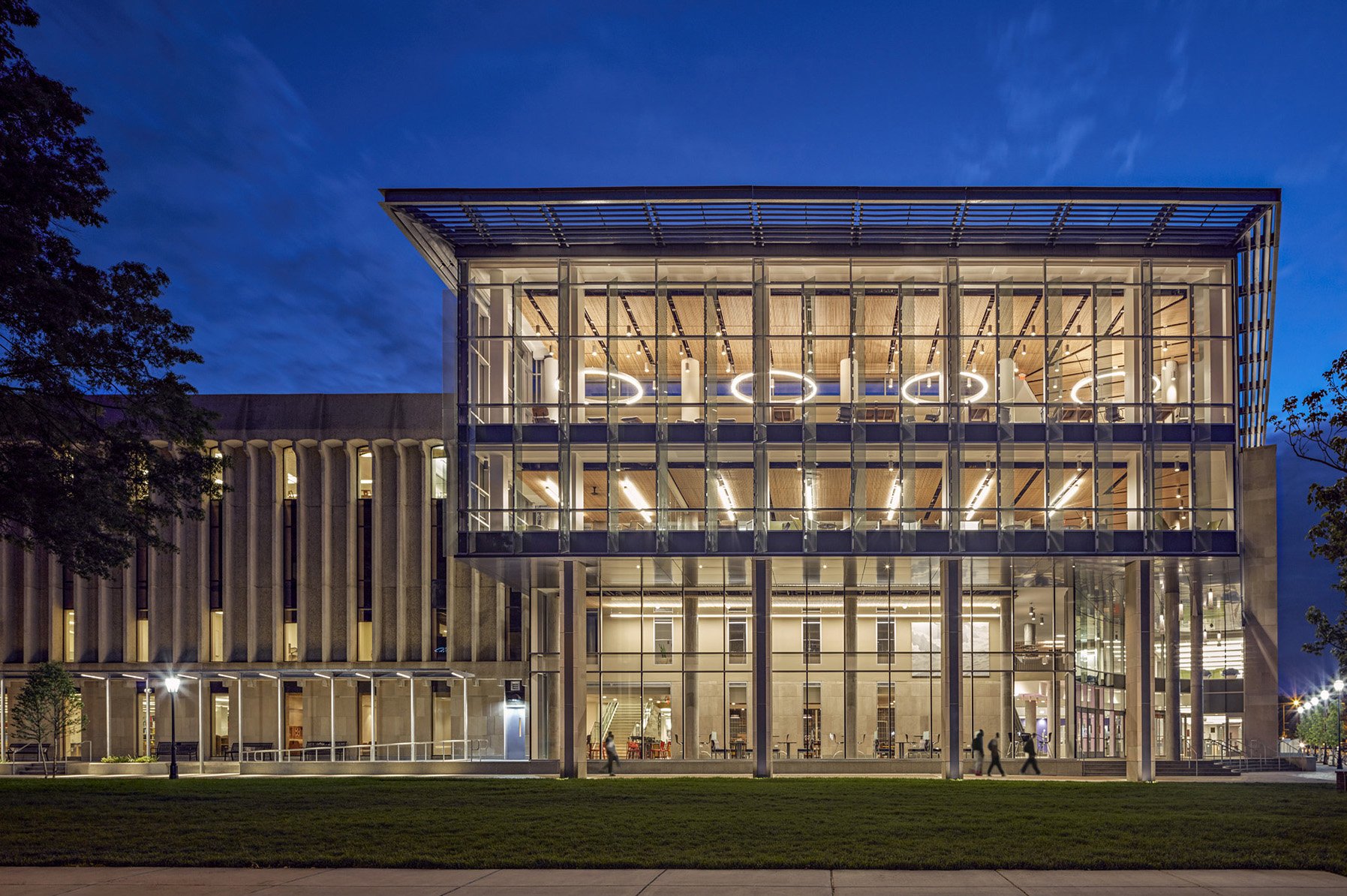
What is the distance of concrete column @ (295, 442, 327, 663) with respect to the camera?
52.0 metres

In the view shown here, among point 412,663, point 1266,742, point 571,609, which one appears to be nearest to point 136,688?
point 412,663

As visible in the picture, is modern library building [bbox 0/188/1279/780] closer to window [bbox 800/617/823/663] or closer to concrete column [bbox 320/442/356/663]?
window [bbox 800/617/823/663]

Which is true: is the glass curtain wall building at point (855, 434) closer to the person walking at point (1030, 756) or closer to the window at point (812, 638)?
the person walking at point (1030, 756)

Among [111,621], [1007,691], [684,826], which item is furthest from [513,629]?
[684,826]

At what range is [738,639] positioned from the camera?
136 feet

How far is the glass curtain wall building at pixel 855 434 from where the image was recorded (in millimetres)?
36750

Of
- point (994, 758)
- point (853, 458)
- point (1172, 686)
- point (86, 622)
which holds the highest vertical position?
point (853, 458)

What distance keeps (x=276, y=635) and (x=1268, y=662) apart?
141 ft

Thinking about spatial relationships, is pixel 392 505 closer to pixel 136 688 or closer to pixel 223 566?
pixel 223 566

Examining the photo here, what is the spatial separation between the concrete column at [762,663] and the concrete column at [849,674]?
504cm

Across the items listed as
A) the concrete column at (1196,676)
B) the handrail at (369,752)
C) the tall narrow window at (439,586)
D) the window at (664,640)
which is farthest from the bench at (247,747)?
the concrete column at (1196,676)

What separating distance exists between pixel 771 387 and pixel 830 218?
5.86 meters

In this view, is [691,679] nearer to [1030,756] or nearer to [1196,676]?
[1030,756]

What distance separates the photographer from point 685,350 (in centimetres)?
4156
